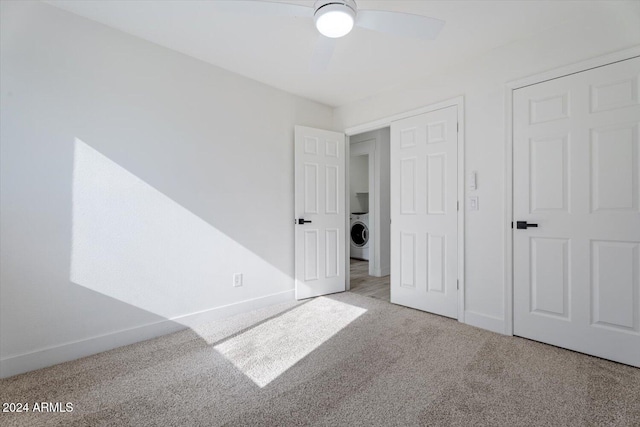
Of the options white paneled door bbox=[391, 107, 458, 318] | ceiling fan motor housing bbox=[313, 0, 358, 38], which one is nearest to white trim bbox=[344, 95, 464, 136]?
white paneled door bbox=[391, 107, 458, 318]

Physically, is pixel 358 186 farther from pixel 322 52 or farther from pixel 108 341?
pixel 108 341

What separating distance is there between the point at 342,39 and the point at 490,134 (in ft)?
4.95

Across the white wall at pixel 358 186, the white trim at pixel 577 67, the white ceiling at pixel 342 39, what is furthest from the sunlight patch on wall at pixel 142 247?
the white wall at pixel 358 186

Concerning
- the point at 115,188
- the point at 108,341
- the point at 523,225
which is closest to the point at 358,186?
the point at 523,225

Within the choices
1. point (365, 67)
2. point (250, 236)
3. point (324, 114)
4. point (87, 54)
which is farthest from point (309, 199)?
point (87, 54)

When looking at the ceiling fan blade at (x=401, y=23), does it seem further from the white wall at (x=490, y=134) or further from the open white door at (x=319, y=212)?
the open white door at (x=319, y=212)

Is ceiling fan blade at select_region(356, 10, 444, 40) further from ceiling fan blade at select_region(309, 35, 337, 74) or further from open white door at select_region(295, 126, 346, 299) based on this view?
open white door at select_region(295, 126, 346, 299)

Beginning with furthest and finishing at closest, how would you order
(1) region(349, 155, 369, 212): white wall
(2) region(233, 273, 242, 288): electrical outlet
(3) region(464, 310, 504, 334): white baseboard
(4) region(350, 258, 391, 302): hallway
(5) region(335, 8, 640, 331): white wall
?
(1) region(349, 155, 369, 212): white wall → (4) region(350, 258, 391, 302): hallway → (2) region(233, 273, 242, 288): electrical outlet → (3) region(464, 310, 504, 334): white baseboard → (5) region(335, 8, 640, 331): white wall

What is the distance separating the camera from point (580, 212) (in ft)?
6.81

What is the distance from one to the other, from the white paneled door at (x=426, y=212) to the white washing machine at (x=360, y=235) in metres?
2.48

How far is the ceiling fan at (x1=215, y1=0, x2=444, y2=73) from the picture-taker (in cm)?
157

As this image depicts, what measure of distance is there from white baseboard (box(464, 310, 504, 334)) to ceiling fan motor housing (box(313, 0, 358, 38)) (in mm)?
2525

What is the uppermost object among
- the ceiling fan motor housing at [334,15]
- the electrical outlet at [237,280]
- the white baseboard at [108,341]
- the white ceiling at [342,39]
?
the white ceiling at [342,39]

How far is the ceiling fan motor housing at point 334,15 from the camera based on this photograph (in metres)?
1.58
